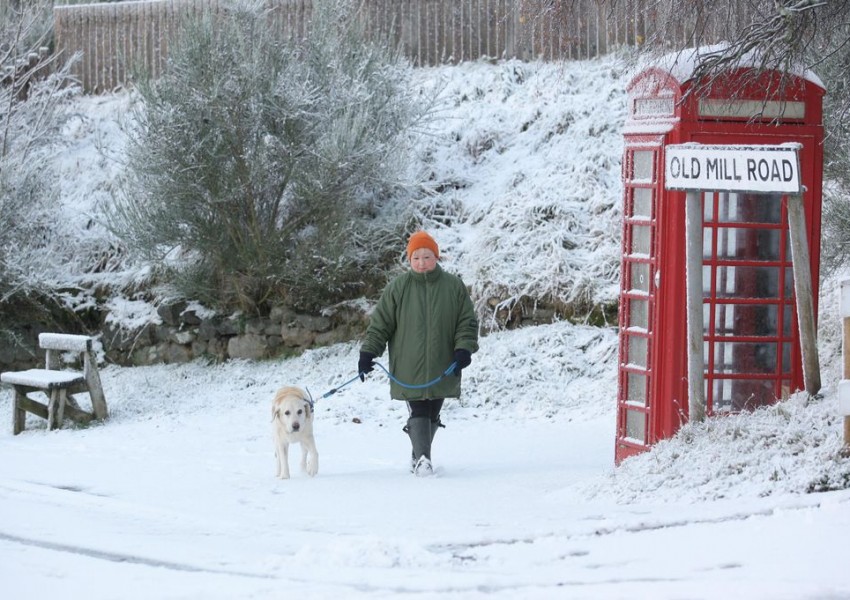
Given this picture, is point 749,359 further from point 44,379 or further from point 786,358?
point 44,379

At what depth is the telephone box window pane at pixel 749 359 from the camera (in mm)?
7441

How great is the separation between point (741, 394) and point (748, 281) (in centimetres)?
Answer: 72

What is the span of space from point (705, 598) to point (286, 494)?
3.47m

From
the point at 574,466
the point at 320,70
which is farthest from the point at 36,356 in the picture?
the point at 574,466

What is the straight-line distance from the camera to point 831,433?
645cm

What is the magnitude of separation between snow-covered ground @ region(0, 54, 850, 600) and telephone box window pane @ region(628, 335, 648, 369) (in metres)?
0.71

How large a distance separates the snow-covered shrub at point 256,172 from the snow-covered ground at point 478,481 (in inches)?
35.0

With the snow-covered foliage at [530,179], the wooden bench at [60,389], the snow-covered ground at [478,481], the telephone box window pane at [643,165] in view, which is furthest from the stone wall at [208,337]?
the telephone box window pane at [643,165]

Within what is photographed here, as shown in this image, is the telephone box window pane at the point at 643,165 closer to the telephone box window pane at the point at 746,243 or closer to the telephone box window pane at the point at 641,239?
the telephone box window pane at the point at 641,239

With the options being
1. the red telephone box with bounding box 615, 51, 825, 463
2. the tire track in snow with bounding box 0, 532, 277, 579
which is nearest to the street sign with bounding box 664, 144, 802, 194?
the red telephone box with bounding box 615, 51, 825, 463

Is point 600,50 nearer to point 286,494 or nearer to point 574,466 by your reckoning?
point 574,466

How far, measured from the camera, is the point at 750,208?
290 inches

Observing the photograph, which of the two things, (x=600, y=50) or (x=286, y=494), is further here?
(x=600, y=50)

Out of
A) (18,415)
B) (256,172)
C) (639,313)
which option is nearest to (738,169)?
(639,313)
